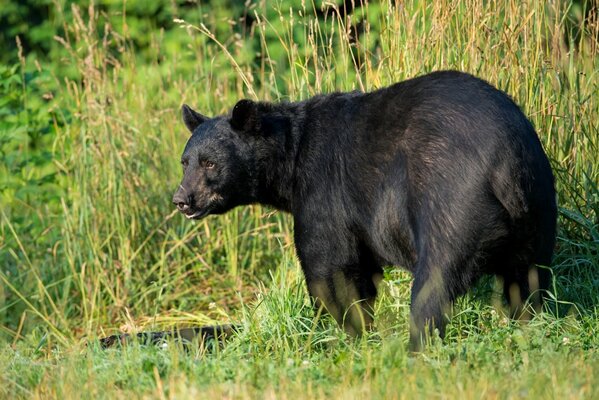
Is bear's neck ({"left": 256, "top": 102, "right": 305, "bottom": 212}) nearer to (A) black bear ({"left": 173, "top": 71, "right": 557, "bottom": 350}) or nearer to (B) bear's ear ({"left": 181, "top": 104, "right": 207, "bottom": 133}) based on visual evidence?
(A) black bear ({"left": 173, "top": 71, "right": 557, "bottom": 350})

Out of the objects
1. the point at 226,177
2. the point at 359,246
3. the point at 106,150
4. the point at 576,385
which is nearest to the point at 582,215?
the point at 359,246

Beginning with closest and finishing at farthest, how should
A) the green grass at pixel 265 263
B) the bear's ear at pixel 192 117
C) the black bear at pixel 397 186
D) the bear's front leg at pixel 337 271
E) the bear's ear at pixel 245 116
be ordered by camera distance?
the green grass at pixel 265 263
the black bear at pixel 397 186
the bear's front leg at pixel 337 271
the bear's ear at pixel 245 116
the bear's ear at pixel 192 117

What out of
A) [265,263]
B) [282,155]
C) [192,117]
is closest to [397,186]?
[282,155]

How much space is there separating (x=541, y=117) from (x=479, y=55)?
0.60 metres

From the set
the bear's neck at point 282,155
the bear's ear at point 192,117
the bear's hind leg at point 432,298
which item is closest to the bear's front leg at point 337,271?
the bear's neck at point 282,155

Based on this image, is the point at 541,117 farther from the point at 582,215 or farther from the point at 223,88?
the point at 223,88

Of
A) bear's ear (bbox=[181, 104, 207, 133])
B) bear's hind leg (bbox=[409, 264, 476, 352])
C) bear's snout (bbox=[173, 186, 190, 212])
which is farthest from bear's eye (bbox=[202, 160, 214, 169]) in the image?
bear's hind leg (bbox=[409, 264, 476, 352])

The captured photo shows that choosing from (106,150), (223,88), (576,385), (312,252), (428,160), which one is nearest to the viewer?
(576,385)

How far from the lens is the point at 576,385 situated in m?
4.01

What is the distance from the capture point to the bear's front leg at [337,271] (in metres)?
5.93

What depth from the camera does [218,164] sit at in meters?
6.54

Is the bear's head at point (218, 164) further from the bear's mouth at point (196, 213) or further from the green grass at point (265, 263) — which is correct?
the green grass at point (265, 263)

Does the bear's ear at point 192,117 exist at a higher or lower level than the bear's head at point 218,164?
higher

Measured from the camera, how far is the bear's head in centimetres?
653
